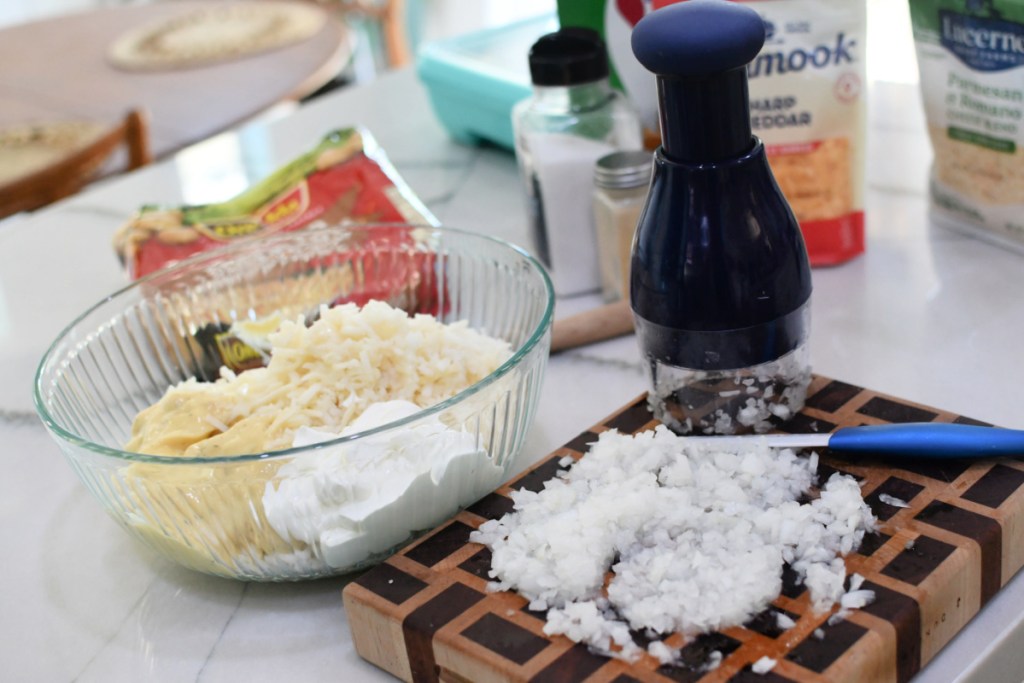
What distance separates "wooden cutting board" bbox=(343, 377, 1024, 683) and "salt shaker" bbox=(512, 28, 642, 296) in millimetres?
400

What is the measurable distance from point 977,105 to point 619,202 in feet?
1.03

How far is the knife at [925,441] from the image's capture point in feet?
2.18

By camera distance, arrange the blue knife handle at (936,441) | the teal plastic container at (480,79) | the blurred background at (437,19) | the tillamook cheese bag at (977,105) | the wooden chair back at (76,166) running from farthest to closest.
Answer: the blurred background at (437,19)
the wooden chair back at (76,166)
the teal plastic container at (480,79)
the tillamook cheese bag at (977,105)
the blue knife handle at (936,441)

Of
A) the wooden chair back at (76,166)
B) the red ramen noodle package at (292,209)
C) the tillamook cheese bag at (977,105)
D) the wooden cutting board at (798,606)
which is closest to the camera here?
the wooden cutting board at (798,606)

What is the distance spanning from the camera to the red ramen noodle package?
1103mm

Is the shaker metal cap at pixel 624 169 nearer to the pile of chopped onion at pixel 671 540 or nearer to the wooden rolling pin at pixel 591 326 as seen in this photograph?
the wooden rolling pin at pixel 591 326

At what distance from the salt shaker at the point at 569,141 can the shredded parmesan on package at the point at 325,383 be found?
0.27 meters

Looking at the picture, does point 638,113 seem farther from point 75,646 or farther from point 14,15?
point 14,15

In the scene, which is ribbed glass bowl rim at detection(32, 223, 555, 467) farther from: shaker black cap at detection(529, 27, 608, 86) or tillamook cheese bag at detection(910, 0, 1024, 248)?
tillamook cheese bag at detection(910, 0, 1024, 248)

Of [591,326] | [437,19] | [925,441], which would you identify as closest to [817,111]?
[591,326]

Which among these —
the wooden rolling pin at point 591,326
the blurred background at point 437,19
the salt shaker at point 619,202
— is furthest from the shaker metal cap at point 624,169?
the blurred background at point 437,19

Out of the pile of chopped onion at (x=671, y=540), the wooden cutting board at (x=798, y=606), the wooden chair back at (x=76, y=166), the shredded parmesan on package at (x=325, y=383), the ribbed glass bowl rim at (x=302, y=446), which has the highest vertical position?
the ribbed glass bowl rim at (x=302, y=446)

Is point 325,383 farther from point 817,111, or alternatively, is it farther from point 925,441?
point 817,111

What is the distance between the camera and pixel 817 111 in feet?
3.25
